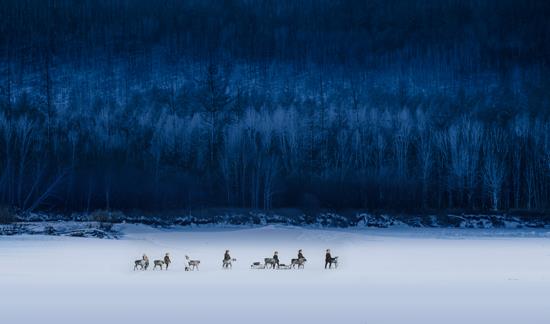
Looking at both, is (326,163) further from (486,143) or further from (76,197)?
(76,197)

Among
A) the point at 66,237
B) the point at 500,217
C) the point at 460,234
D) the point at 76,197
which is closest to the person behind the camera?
the point at 66,237

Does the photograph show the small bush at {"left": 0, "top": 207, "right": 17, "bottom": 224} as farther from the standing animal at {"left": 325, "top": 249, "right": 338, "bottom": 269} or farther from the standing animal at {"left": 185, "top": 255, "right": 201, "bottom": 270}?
the standing animal at {"left": 325, "top": 249, "right": 338, "bottom": 269}

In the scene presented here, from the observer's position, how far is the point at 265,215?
4381 centimetres

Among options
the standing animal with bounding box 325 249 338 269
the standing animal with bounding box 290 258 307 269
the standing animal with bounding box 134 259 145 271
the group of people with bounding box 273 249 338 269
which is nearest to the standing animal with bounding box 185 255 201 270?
the standing animal with bounding box 134 259 145 271

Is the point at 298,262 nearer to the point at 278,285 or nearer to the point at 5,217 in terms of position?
the point at 278,285

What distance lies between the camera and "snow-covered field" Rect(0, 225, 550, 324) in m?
10.7

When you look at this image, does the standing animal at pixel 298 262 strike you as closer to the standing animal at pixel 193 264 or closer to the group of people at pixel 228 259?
the group of people at pixel 228 259

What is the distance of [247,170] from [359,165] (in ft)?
31.4

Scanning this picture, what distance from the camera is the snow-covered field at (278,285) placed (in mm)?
10688

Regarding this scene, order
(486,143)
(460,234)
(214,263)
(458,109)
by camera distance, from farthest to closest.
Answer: (458,109)
(486,143)
(460,234)
(214,263)

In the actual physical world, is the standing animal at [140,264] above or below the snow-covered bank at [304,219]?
below

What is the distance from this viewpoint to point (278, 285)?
14617 mm

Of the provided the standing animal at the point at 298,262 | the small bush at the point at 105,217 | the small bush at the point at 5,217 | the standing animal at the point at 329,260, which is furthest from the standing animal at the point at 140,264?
the small bush at the point at 5,217

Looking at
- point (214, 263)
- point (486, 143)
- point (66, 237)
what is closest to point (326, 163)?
point (486, 143)
